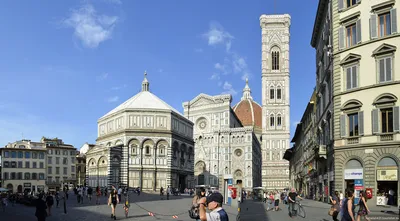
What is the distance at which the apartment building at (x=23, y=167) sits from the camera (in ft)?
291

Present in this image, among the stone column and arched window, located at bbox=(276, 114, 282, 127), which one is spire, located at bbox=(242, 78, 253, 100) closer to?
arched window, located at bbox=(276, 114, 282, 127)

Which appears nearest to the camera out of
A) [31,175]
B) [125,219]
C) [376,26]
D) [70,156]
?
[125,219]

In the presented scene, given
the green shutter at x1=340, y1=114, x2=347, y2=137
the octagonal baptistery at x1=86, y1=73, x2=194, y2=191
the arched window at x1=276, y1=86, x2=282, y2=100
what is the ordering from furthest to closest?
1. the arched window at x1=276, y1=86, x2=282, y2=100
2. the octagonal baptistery at x1=86, y1=73, x2=194, y2=191
3. the green shutter at x1=340, y1=114, x2=347, y2=137

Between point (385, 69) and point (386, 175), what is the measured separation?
21.2 feet

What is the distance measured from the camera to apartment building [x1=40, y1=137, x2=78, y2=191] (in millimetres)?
94812

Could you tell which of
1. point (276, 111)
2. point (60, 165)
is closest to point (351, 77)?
point (276, 111)

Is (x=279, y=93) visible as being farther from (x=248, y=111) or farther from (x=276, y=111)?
(x=248, y=111)

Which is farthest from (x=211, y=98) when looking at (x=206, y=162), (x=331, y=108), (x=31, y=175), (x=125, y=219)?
(x=125, y=219)

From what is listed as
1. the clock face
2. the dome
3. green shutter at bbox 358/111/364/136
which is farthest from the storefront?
the clock face

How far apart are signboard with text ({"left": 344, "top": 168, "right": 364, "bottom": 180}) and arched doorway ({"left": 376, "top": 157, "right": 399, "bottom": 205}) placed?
1.24 m

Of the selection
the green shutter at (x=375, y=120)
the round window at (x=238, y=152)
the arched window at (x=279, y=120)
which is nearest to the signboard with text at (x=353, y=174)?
the green shutter at (x=375, y=120)

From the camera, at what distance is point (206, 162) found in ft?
359

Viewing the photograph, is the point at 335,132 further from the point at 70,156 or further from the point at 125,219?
the point at 70,156

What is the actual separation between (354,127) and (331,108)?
380 centimetres
